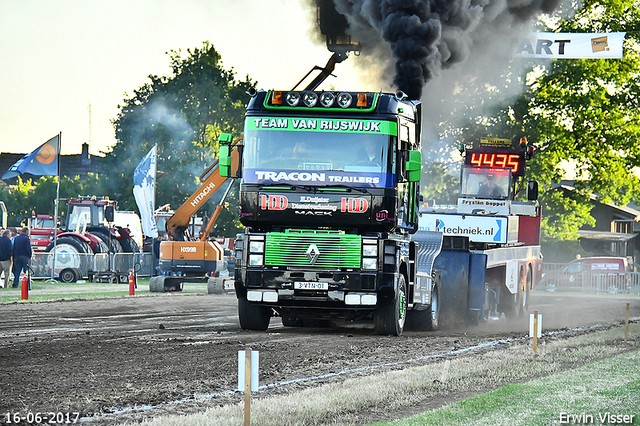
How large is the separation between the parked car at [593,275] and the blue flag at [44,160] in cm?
2318

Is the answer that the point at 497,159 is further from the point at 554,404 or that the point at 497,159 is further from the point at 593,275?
the point at 593,275

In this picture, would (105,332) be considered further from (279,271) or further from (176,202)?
(176,202)

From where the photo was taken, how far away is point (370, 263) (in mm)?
14875

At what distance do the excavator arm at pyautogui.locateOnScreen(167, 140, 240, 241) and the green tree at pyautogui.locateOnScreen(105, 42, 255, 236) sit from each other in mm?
21690

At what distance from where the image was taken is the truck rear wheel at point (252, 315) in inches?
636

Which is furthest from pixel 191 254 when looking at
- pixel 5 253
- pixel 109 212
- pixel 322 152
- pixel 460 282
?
pixel 322 152

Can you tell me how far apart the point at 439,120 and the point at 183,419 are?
33418mm

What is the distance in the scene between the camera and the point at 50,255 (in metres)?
36.2

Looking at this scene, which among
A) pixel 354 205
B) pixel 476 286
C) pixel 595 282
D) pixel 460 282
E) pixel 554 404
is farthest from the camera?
pixel 595 282

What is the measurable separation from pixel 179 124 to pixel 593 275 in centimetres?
2515

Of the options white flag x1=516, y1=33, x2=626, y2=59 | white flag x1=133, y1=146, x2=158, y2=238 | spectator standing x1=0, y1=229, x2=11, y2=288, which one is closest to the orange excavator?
white flag x1=133, y1=146, x2=158, y2=238

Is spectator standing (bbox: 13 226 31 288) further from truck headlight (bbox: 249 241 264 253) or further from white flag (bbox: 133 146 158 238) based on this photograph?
truck headlight (bbox: 249 241 264 253)

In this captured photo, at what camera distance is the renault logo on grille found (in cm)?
1492

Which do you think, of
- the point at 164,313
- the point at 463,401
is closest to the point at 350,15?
the point at 164,313
